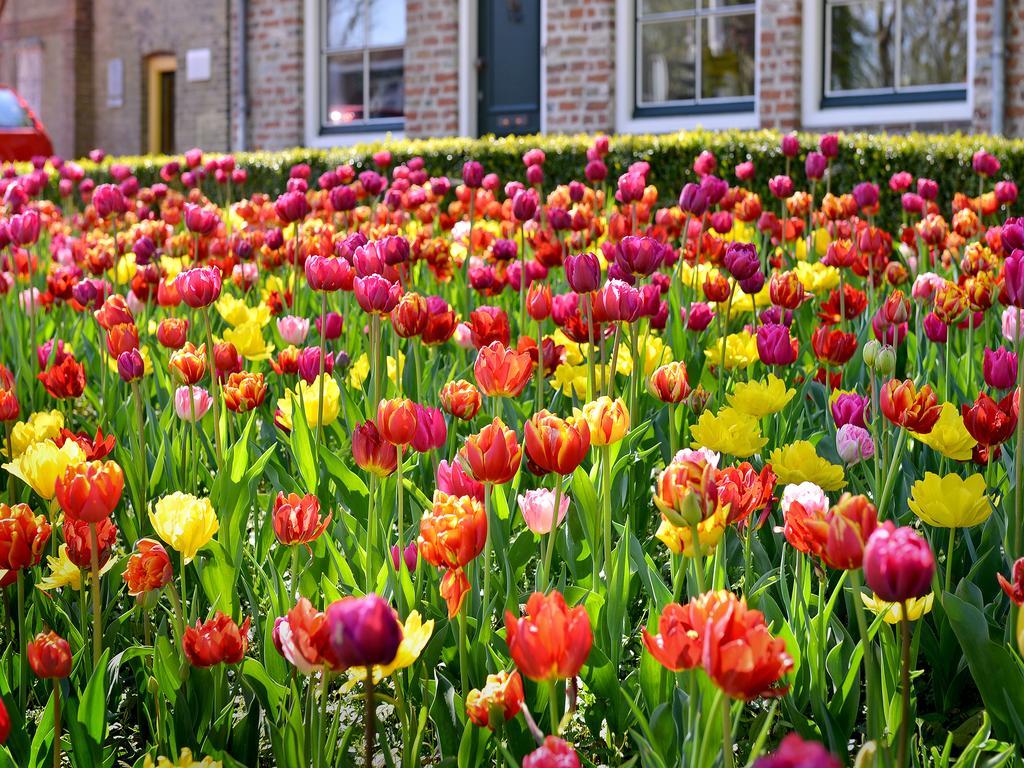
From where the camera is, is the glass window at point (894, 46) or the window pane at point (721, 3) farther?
the window pane at point (721, 3)

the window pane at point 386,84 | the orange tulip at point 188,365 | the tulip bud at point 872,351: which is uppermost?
the window pane at point 386,84

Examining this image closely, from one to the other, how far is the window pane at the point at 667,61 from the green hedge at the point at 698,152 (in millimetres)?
2862

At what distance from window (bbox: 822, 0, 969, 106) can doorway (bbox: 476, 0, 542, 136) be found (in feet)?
7.66

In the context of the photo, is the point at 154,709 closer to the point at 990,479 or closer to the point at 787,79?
the point at 990,479

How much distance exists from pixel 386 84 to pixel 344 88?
41cm

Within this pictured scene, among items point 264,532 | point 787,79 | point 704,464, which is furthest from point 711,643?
point 787,79

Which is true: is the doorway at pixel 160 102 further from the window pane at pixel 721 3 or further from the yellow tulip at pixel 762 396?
the yellow tulip at pixel 762 396

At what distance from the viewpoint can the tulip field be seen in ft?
3.07

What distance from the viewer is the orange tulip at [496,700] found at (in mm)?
956

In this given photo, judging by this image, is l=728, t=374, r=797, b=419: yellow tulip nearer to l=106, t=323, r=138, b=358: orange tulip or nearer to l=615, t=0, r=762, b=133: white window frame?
l=106, t=323, r=138, b=358: orange tulip

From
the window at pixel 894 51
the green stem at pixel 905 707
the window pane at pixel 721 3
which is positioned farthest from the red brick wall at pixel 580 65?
the green stem at pixel 905 707

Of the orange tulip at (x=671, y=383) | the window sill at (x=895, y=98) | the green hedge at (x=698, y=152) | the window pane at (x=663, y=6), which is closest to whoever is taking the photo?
the orange tulip at (x=671, y=383)

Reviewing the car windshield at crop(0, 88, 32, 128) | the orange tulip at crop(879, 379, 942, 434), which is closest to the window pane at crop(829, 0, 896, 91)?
the car windshield at crop(0, 88, 32, 128)

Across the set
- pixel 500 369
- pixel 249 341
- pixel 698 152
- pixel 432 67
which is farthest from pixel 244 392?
pixel 432 67
